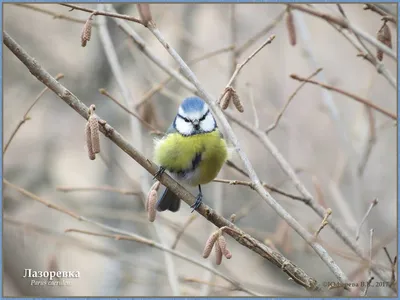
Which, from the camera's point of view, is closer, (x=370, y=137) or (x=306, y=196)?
(x=306, y=196)

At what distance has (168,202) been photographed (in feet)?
8.71

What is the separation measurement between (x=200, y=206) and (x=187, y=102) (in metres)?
0.70

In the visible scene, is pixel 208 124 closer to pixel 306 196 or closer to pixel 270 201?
pixel 306 196

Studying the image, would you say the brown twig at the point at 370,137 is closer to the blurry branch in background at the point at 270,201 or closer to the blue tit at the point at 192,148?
the blue tit at the point at 192,148

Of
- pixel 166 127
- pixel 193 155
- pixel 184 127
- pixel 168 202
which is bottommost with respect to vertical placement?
pixel 168 202

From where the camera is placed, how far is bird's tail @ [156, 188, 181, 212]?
264 cm

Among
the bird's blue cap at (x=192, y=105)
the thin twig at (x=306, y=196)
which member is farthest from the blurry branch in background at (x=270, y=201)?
the bird's blue cap at (x=192, y=105)

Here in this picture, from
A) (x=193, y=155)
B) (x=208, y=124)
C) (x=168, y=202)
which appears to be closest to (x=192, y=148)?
(x=193, y=155)

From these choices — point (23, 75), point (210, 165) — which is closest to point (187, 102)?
point (210, 165)

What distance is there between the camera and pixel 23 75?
176 inches

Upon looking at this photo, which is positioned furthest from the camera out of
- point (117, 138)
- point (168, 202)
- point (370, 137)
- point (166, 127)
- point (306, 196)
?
point (166, 127)

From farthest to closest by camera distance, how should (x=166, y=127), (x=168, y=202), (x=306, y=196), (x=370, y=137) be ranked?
(x=166, y=127) → (x=168, y=202) → (x=370, y=137) → (x=306, y=196)

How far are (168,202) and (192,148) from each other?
0.38 m

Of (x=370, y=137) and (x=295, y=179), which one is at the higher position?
(x=370, y=137)
